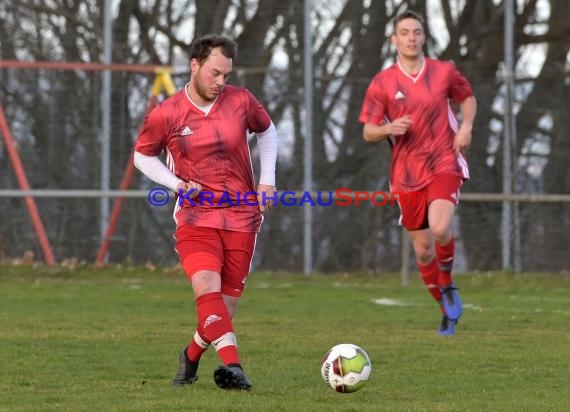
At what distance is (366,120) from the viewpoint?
955 centimetres

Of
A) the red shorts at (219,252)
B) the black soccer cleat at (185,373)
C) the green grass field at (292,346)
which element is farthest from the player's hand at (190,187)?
the green grass field at (292,346)

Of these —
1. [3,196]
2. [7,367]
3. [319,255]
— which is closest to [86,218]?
[3,196]

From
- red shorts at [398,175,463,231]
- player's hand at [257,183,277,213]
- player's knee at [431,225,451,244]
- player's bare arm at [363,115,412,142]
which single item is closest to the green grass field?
player's knee at [431,225,451,244]

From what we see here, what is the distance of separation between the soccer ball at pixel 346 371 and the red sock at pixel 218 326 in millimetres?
426

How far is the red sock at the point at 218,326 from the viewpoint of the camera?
622 cm

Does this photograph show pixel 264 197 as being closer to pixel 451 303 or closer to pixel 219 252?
pixel 219 252

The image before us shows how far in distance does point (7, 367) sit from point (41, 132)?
9.44 m

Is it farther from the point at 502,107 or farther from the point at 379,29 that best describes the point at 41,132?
the point at 502,107

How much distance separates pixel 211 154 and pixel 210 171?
0.27 ft

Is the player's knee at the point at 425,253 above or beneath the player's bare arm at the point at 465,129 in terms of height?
beneath

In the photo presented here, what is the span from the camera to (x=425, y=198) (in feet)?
31.2

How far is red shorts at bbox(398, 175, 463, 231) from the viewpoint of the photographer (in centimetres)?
938

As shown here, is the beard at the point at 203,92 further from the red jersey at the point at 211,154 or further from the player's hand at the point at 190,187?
the player's hand at the point at 190,187

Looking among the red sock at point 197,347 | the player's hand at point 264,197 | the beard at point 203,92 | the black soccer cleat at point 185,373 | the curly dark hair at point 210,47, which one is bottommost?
the black soccer cleat at point 185,373
